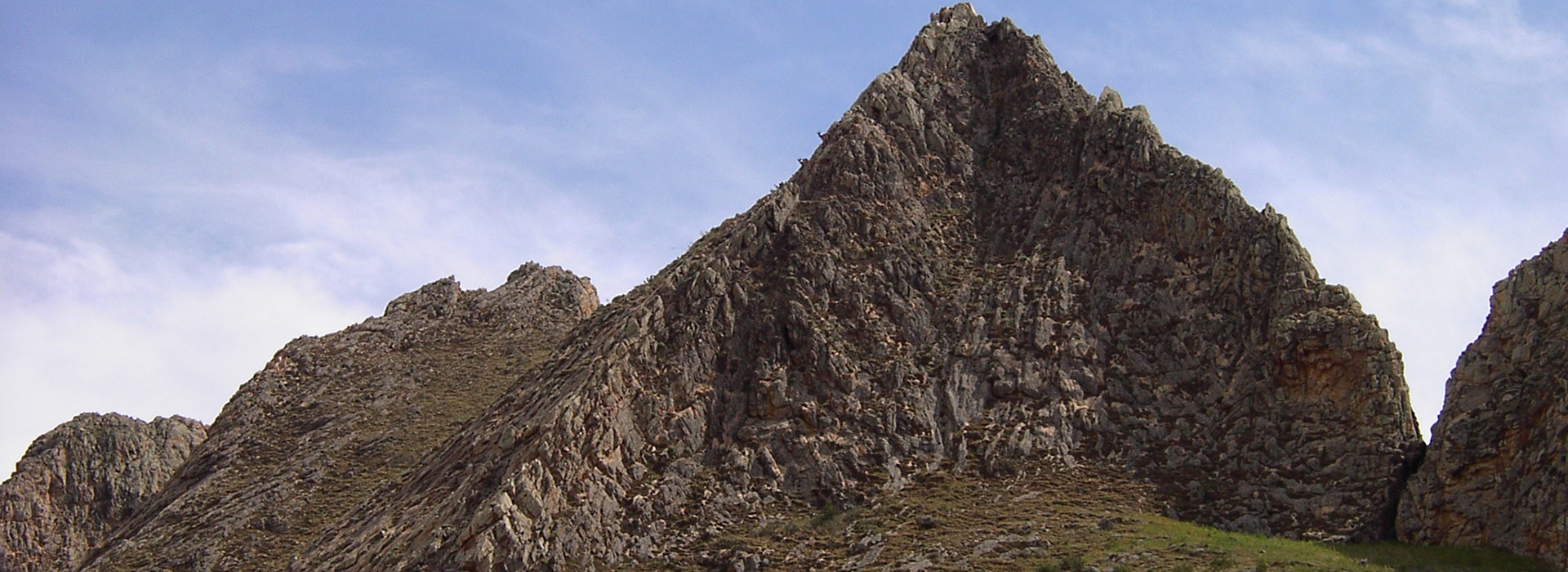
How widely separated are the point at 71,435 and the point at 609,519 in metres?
46.9

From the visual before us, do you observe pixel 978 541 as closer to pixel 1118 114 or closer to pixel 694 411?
pixel 694 411

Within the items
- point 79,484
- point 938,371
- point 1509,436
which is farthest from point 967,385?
point 79,484

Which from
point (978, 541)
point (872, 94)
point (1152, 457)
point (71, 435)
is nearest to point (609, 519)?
point (978, 541)

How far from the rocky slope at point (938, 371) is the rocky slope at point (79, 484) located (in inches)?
1183

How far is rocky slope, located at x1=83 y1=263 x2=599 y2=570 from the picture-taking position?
57406 millimetres

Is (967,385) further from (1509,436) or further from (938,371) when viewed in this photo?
(1509,436)

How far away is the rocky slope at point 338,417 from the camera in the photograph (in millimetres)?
57406

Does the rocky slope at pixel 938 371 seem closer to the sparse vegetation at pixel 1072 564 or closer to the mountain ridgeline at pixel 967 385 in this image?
the mountain ridgeline at pixel 967 385

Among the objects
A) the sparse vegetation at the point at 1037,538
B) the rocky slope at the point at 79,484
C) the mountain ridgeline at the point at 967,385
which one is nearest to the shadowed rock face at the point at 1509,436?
the mountain ridgeline at the point at 967,385

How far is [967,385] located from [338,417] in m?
27.1

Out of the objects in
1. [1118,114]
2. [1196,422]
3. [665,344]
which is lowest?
[1196,422]

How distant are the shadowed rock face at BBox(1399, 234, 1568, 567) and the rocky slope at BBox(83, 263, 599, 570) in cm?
3442

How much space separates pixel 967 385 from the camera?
48656 mm

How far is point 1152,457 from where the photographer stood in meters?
47.0
